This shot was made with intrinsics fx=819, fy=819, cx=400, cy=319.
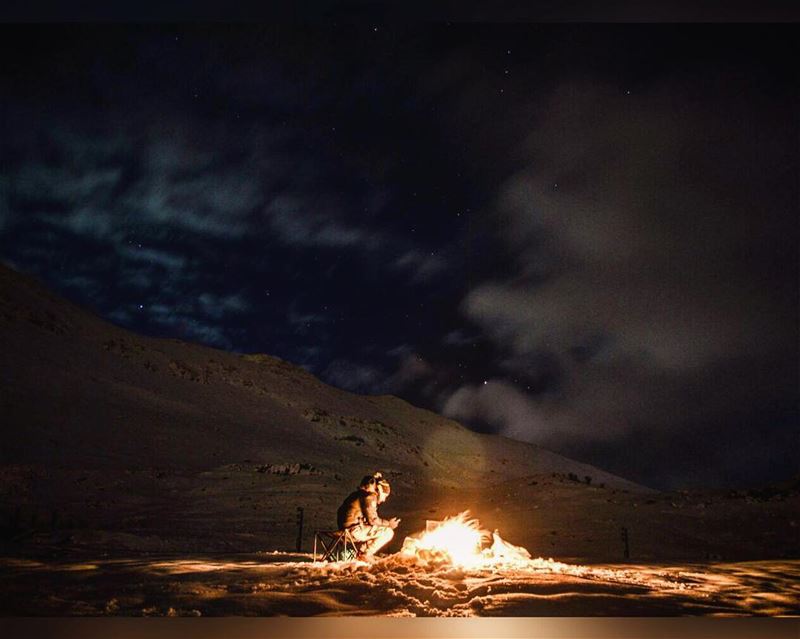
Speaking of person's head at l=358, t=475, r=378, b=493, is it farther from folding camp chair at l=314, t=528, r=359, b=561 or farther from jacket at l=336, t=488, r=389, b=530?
folding camp chair at l=314, t=528, r=359, b=561

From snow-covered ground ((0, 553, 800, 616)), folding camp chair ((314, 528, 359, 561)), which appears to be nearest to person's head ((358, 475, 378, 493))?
folding camp chair ((314, 528, 359, 561))

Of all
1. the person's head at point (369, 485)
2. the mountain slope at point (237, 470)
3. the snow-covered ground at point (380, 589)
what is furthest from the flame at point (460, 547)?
the mountain slope at point (237, 470)

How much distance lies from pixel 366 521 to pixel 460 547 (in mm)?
1059

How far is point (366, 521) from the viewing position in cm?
898

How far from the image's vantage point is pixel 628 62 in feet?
33.6

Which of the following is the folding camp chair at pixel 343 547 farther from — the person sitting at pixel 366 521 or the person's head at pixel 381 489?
the person's head at pixel 381 489

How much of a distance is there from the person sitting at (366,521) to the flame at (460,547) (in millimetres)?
264

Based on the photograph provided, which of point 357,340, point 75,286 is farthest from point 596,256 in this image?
point 75,286

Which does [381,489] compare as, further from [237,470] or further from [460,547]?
[237,470]

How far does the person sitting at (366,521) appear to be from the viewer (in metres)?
8.89

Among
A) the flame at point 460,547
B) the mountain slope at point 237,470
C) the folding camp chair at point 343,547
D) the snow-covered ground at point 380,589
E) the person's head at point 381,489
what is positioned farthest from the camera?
the mountain slope at point 237,470

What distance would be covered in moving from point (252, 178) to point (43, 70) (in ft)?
10.1

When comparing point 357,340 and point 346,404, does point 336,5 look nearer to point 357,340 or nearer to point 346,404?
point 357,340

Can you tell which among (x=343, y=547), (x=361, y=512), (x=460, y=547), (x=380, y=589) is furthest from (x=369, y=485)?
(x=380, y=589)
